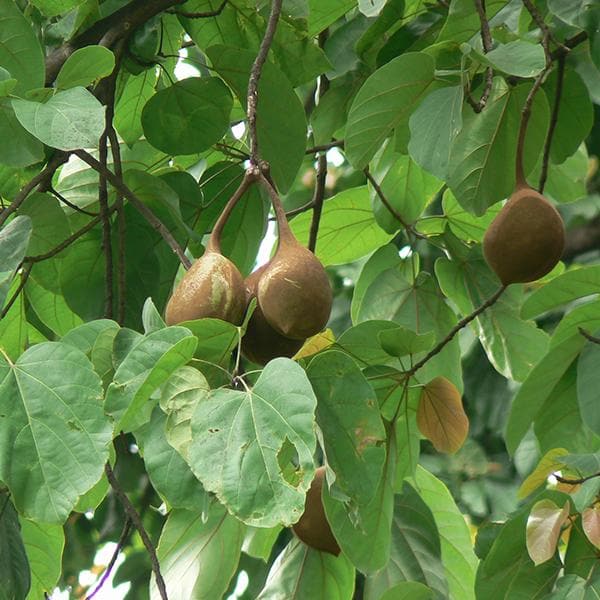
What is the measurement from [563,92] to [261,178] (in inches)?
23.6

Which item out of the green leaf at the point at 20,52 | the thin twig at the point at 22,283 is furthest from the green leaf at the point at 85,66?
the thin twig at the point at 22,283

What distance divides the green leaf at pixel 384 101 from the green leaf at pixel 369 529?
298 mm

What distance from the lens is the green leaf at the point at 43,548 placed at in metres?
1.40

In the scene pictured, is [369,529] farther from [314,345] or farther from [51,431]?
[51,431]

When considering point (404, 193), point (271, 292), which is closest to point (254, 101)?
point (271, 292)

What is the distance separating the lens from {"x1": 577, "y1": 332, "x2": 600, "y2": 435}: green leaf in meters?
1.14

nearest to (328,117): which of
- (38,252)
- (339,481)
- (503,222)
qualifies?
(38,252)

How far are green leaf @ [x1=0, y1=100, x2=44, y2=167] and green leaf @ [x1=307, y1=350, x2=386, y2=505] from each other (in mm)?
280

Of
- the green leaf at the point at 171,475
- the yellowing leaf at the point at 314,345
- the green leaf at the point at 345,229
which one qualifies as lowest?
the green leaf at the point at 345,229

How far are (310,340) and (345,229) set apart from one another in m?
0.52

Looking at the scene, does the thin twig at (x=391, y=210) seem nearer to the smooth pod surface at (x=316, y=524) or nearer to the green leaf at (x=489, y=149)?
the green leaf at (x=489, y=149)

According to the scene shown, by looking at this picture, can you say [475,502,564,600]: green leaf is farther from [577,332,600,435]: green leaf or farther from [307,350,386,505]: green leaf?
[307,350,386,505]: green leaf

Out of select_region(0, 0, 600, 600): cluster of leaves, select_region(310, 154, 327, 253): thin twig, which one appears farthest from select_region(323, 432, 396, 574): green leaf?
select_region(310, 154, 327, 253): thin twig

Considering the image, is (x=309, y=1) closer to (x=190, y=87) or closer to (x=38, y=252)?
(x=190, y=87)
